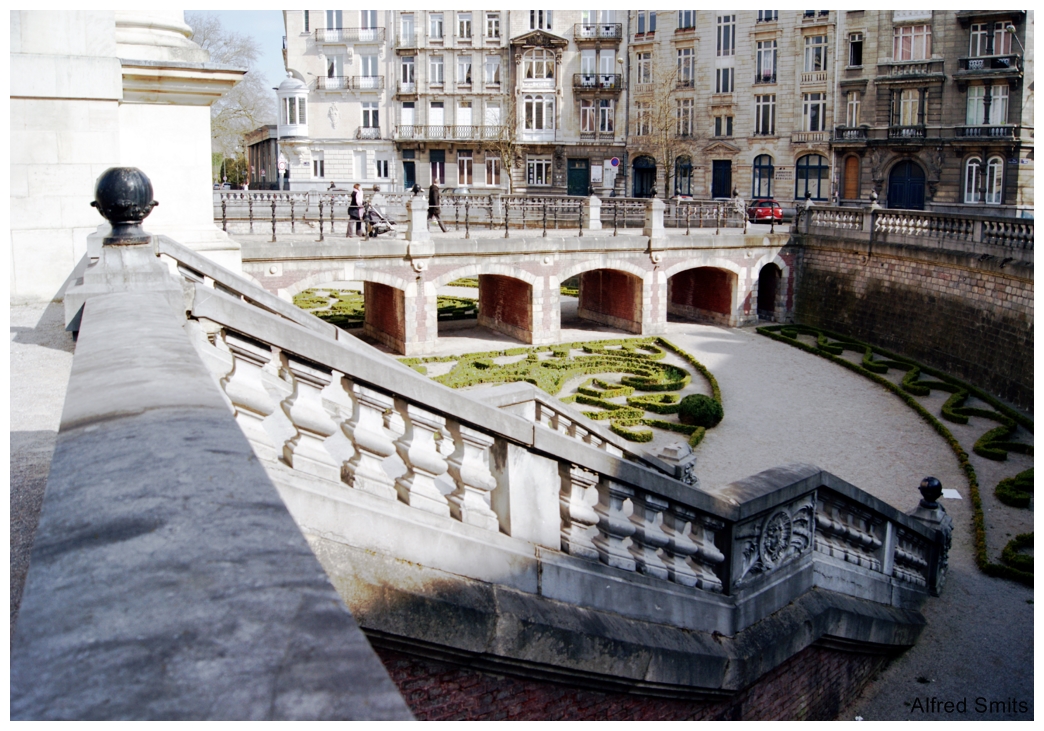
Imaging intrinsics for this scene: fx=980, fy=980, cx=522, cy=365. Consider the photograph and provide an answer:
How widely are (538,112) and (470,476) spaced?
48.3 metres

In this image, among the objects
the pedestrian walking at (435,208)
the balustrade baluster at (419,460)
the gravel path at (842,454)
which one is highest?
the pedestrian walking at (435,208)

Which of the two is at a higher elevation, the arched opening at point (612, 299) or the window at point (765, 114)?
the window at point (765, 114)

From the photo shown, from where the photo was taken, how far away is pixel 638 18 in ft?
163

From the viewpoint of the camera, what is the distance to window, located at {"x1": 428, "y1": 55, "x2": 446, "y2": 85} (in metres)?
49.8

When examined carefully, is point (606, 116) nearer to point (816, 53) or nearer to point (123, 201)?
point (816, 53)

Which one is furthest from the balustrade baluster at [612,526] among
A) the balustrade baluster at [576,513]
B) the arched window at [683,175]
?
the arched window at [683,175]

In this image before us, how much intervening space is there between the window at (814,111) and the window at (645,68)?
26.5 feet

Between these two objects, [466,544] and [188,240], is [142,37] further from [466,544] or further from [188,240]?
[466,544]

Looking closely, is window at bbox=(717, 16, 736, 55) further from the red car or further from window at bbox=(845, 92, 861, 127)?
the red car

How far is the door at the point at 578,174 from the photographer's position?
167 feet

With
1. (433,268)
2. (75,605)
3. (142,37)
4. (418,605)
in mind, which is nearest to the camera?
(75,605)

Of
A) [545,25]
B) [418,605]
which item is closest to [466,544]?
[418,605]

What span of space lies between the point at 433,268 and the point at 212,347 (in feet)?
68.9

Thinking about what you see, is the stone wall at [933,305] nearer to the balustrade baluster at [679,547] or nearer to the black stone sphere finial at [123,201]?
the balustrade baluster at [679,547]
